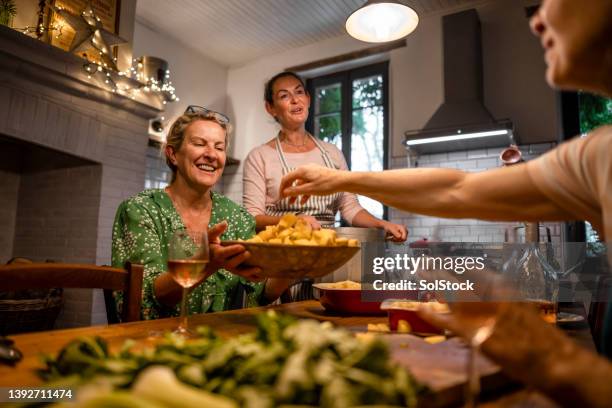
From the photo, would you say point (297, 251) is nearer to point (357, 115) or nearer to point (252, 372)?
point (252, 372)

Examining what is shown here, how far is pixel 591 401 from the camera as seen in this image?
454 mm

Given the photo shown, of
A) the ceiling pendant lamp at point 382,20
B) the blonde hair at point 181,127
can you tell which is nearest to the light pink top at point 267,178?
the blonde hair at point 181,127

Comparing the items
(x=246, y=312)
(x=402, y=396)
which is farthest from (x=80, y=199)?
(x=402, y=396)

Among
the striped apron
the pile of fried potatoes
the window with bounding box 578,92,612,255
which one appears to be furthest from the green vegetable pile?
the window with bounding box 578,92,612,255

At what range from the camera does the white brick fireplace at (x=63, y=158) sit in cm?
354

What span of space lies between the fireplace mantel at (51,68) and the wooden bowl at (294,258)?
3167mm

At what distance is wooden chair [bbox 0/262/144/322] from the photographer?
112cm

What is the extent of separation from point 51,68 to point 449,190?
3590 mm

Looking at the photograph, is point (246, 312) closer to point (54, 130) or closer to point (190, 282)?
point (190, 282)

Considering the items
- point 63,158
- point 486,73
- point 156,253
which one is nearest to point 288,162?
point 156,253

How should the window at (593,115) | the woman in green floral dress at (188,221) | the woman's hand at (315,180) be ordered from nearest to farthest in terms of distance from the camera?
the woman's hand at (315,180), the woman in green floral dress at (188,221), the window at (593,115)

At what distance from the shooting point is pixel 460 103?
4.33 metres

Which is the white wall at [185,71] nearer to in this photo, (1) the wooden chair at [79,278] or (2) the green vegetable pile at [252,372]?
(1) the wooden chair at [79,278]

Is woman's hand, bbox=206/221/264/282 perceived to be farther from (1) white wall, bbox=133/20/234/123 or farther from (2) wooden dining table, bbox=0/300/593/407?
(1) white wall, bbox=133/20/234/123
